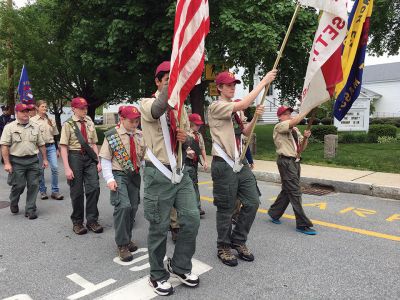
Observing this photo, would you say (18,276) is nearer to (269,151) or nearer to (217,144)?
(217,144)

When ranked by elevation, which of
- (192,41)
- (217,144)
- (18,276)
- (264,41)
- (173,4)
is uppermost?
(173,4)

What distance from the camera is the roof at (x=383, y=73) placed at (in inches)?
2250

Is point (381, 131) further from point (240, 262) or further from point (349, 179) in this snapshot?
point (240, 262)

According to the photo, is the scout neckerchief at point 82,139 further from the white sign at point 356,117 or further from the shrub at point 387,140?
the shrub at point 387,140

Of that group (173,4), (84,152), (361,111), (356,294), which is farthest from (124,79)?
(356,294)

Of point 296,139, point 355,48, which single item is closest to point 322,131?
point 296,139

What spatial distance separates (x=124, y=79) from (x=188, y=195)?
1316 centimetres

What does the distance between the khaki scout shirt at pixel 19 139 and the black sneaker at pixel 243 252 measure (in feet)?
12.8

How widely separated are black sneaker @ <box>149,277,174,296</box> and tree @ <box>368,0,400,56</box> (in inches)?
612

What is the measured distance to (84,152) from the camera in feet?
17.2

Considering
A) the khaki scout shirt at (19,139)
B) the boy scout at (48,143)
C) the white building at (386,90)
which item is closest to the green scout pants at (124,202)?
the khaki scout shirt at (19,139)

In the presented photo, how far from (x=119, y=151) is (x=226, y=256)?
1733 mm

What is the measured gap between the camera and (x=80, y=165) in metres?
5.22

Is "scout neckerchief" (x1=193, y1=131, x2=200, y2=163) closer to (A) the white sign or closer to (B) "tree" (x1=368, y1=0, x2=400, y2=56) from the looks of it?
(A) the white sign
